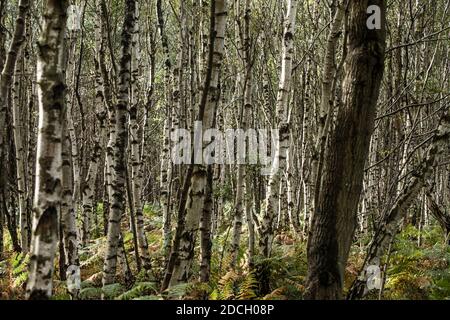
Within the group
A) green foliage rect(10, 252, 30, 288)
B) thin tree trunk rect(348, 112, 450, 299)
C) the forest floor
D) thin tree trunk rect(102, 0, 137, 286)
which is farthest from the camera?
green foliage rect(10, 252, 30, 288)

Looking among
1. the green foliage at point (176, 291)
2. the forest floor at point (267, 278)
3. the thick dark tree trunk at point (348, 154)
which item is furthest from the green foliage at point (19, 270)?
the thick dark tree trunk at point (348, 154)

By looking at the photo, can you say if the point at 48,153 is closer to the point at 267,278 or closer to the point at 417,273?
the point at 267,278

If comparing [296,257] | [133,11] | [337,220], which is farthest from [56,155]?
[296,257]

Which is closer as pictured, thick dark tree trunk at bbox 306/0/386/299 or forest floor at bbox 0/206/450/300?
thick dark tree trunk at bbox 306/0/386/299

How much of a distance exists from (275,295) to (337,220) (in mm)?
2303

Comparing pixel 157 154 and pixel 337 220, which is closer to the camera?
pixel 337 220

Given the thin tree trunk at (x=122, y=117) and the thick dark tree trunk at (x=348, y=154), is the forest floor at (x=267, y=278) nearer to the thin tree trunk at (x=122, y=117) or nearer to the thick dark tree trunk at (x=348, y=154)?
the thin tree trunk at (x=122, y=117)

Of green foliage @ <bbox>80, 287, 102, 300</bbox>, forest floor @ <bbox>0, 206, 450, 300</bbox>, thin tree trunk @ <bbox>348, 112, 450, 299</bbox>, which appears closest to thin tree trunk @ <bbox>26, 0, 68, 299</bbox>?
forest floor @ <bbox>0, 206, 450, 300</bbox>

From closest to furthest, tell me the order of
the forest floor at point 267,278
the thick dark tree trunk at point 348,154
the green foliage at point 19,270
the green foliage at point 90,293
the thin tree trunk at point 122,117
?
the thick dark tree trunk at point 348,154 < the thin tree trunk at point 122,117 < the green foliage at point 90,293 < the forest floor at point 267,278 < the green foliage at point 19,270

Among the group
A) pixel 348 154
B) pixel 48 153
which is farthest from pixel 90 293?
pixel 348 154

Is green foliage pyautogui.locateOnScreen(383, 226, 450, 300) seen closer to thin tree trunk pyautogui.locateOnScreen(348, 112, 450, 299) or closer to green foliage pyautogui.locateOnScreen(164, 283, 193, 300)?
thin tree trunk pyautogui.locateOnScreen(348, 112, 450, 299)

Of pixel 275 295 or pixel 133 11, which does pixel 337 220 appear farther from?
pixel 133 11

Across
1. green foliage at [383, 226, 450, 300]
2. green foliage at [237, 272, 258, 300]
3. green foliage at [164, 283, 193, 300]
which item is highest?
green foliage at [164, 283, 193, 300]
